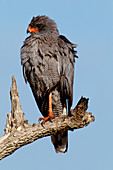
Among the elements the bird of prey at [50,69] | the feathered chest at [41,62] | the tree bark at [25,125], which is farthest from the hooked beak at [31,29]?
the tree bark at [25,125]

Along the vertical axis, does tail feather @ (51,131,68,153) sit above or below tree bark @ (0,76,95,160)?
above

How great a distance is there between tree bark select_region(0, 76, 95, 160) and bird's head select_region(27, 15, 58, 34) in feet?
5.67

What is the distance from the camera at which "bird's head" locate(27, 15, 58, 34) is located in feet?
22.4

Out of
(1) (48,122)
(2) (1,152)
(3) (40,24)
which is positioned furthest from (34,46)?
(2) (1,152)

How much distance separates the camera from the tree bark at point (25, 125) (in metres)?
5.18

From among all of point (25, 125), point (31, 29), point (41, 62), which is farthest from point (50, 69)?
point (25, 125)

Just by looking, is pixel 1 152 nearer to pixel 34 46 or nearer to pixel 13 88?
pixel 13 88

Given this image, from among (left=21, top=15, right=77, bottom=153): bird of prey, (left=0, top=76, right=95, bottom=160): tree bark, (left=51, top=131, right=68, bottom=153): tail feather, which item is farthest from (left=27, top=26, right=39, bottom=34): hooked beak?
(left=51, top=131, right=68, bottom=153): tail feather

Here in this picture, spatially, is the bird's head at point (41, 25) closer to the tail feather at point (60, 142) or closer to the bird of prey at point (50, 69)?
the bird of prey at point (50, 69)

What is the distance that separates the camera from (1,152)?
512cm

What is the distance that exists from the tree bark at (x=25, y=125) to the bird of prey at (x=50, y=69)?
65 centimetres

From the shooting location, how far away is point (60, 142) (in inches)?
268

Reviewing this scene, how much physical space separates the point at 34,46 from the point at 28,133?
6.19 feet

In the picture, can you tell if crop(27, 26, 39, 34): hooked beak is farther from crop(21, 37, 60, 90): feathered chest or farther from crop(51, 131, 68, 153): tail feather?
crop(51, 131, 68, 153): tail feather
